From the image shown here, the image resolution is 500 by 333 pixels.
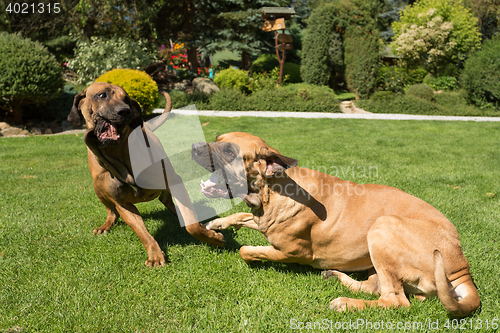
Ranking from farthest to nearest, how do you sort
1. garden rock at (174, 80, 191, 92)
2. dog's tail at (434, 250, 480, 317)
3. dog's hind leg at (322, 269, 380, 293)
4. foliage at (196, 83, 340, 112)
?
garden rock at (174, 80, 191, 92), foliage at (196, 83, 340, 112), dog's hind leg at (322, 269, 380, 293), dog's tail at (434, 250, 480, 317)

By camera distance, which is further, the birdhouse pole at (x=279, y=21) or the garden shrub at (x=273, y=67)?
the garden shrub at (x=273, y=67)

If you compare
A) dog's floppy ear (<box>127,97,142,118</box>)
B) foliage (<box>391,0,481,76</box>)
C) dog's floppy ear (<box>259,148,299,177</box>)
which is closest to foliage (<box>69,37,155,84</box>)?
dog's floppy ear (<box>127,97,142,118</box>)

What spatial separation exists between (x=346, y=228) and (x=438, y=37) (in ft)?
97.7

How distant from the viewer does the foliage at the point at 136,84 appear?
1244 centimetres

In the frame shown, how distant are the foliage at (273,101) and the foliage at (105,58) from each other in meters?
4.20

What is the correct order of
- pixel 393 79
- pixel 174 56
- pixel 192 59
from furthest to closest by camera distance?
pixel 393 79 → pixel 192 59 → pixel 174 56

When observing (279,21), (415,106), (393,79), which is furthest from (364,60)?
(279,21)

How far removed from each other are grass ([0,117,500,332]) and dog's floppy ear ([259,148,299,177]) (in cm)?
123

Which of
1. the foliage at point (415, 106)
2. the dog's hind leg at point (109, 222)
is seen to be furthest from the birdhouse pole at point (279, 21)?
the dog's hind leg at point (109, 222)

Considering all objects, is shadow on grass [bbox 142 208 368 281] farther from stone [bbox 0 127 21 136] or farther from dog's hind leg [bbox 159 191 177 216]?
stone [bbox 0 127 21 136]

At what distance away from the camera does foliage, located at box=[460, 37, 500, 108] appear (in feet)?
58.1

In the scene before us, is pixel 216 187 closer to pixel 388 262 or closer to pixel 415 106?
pixel 388 262

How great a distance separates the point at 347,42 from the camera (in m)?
22.0

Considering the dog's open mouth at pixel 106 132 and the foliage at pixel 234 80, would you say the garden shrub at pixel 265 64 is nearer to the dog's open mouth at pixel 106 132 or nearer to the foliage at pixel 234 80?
the foliage at pixel 234 80
